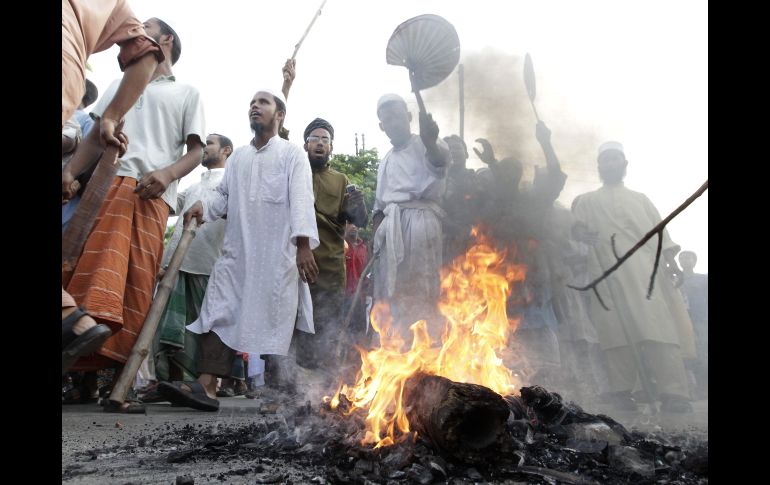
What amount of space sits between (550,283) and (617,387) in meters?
1.20

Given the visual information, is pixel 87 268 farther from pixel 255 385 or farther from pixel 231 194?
pixel 255 385

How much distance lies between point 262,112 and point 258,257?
51.8 inches

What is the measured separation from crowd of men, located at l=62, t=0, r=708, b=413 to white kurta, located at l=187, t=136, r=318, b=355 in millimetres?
13

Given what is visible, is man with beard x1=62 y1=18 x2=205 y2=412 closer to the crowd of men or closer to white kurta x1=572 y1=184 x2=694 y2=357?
the crowd of men

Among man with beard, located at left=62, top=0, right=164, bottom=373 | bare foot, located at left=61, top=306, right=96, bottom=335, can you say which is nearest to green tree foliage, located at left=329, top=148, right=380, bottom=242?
man with beard, located at left=62, top=0, right=164, bottom=373

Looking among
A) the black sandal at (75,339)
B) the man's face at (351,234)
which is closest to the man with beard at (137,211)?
the black sandal at (75,339)

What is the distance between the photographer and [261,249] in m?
4.66

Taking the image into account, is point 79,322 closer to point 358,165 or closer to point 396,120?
point 396,120

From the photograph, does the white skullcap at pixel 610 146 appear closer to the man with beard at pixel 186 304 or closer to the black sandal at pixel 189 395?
the man with beard at pixel 186 304

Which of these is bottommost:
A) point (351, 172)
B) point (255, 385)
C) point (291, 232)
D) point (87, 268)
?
point (255, 385)

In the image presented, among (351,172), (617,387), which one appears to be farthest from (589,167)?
(351,172)

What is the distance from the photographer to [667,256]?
537 centimetres

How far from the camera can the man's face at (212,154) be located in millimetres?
6383
